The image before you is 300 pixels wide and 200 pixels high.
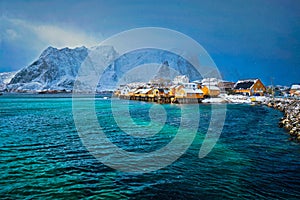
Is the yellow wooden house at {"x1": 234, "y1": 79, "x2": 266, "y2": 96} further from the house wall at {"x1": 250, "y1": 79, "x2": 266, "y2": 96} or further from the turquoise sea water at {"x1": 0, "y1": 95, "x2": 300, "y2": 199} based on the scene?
the turquoise sea water at {"x1": 0, "y1": 95, "x2": 300, "y2": 199}

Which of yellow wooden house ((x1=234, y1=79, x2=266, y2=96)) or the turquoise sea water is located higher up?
yellow wooden house ((x1=234, y1=79, x2=266, y2=96))

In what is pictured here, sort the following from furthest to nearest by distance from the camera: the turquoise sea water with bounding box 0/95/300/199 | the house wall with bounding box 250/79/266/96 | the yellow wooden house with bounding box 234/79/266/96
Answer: the house wall with bounding box 250/79/266/96 → the yellow wooden house with bounding box 234/79/266/96 → the turquoise sea water with bounding box 0/95/300/199

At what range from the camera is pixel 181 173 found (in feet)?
34.1

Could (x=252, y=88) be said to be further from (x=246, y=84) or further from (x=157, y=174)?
(x=157, y=174)

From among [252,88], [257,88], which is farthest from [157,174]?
[257,88]

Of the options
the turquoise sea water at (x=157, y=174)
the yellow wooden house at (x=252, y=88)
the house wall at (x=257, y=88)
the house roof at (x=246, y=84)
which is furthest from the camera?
the house roof at (x=246, y=84)

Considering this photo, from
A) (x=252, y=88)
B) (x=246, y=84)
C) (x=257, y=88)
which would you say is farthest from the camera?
(x=246, y=84)

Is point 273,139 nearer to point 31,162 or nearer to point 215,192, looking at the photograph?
point 215,192

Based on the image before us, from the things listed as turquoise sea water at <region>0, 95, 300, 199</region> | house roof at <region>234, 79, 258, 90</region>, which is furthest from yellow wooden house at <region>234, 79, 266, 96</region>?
turquoise sea water at <region>0, 95, 300, 199</region>

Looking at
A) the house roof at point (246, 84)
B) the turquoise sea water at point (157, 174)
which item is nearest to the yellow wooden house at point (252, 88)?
the house roof at point (246, 84)

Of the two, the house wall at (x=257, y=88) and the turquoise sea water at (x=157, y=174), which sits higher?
the house wall at (x=257, y=88)

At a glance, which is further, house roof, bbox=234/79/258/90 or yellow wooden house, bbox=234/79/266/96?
house roof, bbox=234/79/258/90

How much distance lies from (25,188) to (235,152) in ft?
37.8

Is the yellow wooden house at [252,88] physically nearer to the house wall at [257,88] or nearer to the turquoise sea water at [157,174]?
the house wall at [257,88]
